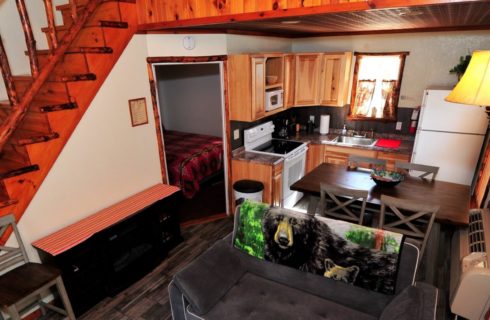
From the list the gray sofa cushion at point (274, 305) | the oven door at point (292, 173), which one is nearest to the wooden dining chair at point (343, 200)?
the gray sofa cushion at point (274, 305)

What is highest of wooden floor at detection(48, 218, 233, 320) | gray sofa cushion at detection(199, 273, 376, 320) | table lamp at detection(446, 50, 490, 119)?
table lamp at detection(446, 50, 490, 119)

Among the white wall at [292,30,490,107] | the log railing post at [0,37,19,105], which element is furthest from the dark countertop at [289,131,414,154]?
the log railing post at [0,37,19,105]

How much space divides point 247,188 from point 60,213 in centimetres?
205

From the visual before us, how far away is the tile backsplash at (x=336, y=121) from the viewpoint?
4.28 meters

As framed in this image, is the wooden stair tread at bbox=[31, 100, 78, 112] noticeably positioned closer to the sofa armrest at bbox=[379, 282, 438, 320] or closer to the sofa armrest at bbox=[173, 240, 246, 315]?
the sofa armrest at bbox=[173, 240, 246, 315]

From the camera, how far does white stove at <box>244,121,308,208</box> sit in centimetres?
419

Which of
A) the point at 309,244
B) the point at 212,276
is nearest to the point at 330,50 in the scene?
the point at 309,244

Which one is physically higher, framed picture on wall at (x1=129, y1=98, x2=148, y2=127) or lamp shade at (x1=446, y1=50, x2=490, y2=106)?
lamp shade at (x1=446, y1=50, x2=490, y2=106)

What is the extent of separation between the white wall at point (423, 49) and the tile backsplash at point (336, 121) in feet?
0.91

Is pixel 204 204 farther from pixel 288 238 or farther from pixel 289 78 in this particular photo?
pixel 288 238

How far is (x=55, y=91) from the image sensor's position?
2693 millimetres

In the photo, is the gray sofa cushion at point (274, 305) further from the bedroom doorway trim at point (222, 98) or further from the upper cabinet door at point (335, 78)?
the upper cabinet door at point (335, 78)

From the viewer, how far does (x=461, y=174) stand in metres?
3.85

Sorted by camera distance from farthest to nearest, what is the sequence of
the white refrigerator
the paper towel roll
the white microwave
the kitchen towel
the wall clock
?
the paper towel roll, the kitchen towel, the white microwave, the white refrigerator, the wall clock
